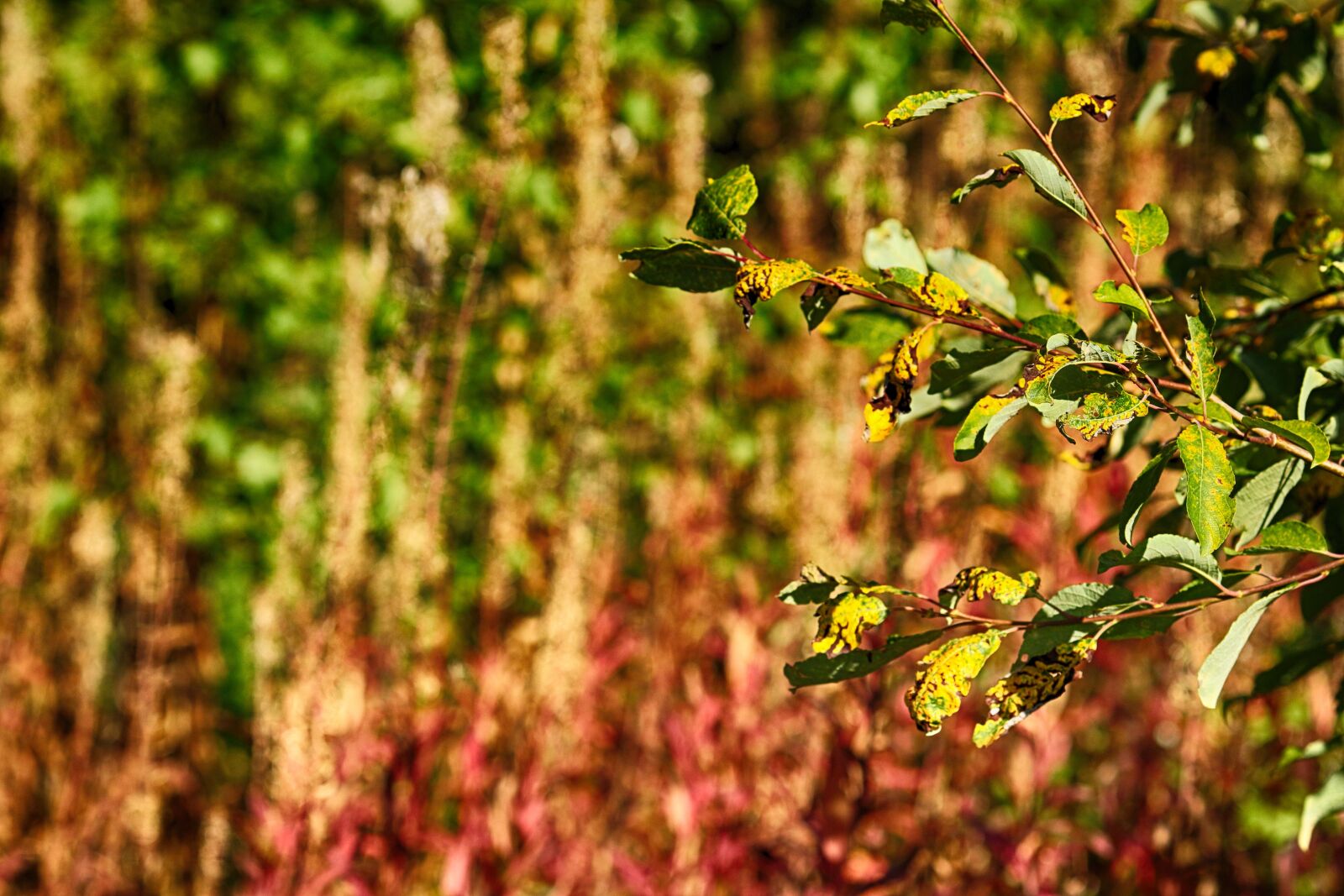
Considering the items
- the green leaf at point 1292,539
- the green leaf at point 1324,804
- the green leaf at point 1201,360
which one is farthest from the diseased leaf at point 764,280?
the green leaf at point 1324,804

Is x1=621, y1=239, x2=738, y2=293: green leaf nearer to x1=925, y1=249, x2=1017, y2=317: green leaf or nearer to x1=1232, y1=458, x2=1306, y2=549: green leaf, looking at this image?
x1=925, y1=249, x2=1017, y2=317: green leaf

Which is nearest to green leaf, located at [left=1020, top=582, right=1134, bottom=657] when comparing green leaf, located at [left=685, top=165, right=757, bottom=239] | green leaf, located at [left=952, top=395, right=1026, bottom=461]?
green leaf, located at [left=952, top=395, right=1026, bottom=461]

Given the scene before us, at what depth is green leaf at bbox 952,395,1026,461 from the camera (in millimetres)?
722

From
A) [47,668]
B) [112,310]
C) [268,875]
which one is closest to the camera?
[268,875]

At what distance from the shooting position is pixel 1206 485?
712 millimetres

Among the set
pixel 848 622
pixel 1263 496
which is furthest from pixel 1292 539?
pixel 848 622

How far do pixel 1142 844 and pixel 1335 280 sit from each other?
1.11 m

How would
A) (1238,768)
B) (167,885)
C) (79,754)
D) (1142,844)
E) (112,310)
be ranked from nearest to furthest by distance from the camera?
1. (1142,844)
2. (1238,768)
3. (79,754)
4. (167,885)
5. (112,310)

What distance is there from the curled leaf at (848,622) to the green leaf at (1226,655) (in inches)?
8.1

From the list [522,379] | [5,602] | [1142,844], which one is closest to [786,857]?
Answer: [1142,844]

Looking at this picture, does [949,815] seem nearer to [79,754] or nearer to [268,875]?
[268,875]

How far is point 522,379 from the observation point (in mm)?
2479

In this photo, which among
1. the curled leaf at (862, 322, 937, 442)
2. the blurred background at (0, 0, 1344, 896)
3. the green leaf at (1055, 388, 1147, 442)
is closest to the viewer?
the green leaf at (1055, 388, 1147, 442)

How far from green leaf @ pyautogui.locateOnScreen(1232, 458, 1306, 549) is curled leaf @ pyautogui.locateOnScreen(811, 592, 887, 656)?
10.9 inches
